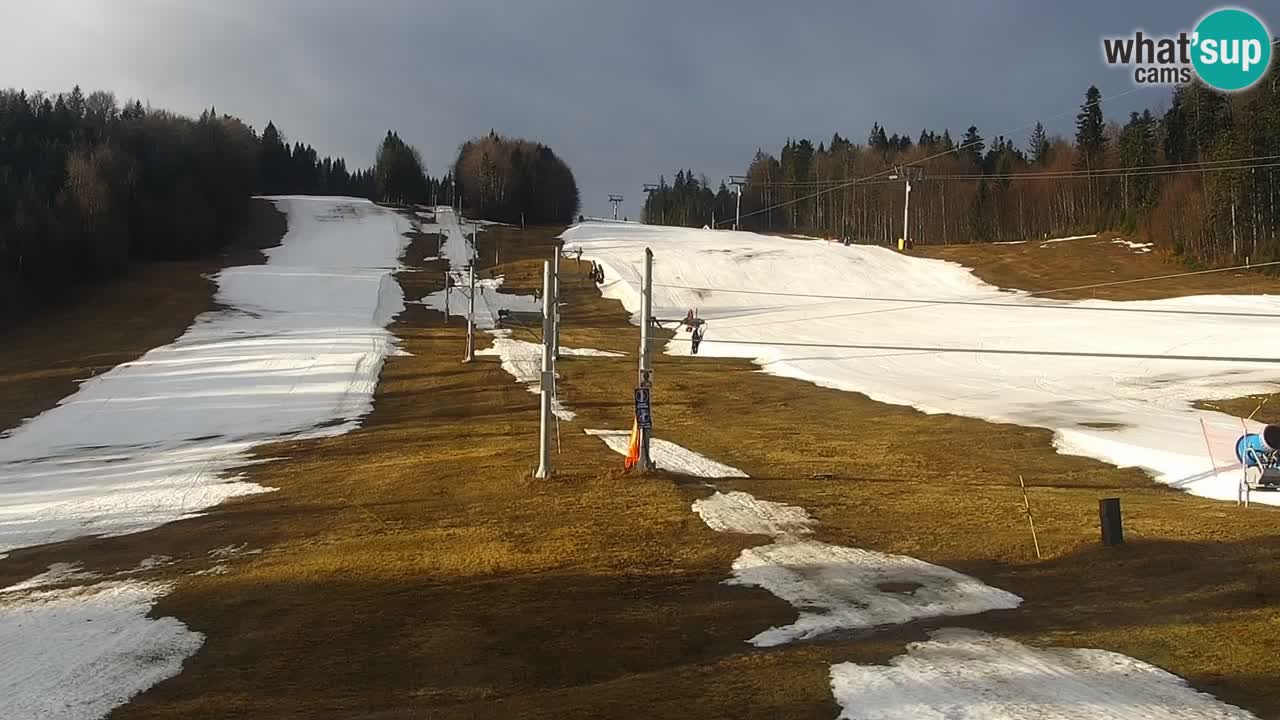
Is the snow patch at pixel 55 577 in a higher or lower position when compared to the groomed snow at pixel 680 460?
lower

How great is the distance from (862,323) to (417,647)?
47.6 meters

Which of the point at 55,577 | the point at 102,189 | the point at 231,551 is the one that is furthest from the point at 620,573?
the point at 102,189

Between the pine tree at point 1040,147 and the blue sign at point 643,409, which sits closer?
the blue sign at point 643,409

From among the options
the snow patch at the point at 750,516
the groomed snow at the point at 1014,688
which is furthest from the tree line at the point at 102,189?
the groomed snow at the point at 1014,688

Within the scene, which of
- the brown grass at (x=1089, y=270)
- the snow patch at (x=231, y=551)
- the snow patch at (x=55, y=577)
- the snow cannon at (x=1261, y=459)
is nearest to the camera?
the snow patch at (x=55, y=577)

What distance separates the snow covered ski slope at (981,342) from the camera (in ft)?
76.9

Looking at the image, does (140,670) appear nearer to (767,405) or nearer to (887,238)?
(767,405)

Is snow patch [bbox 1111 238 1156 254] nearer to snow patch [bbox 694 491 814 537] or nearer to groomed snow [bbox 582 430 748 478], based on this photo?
groomed snow [bbox 582 430 748 478]

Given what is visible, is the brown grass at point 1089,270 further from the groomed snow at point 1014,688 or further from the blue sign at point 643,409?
the groomed snow at point 1014,688

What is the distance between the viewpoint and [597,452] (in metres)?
22.3

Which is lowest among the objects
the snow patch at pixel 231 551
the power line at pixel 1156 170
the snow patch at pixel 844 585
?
the snow patch at pixel 231 551

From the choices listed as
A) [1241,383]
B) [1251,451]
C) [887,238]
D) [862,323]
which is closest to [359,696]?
[1251,451]

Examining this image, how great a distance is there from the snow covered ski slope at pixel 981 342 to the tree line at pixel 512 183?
42.9 m

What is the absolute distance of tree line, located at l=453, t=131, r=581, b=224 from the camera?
126 meters
